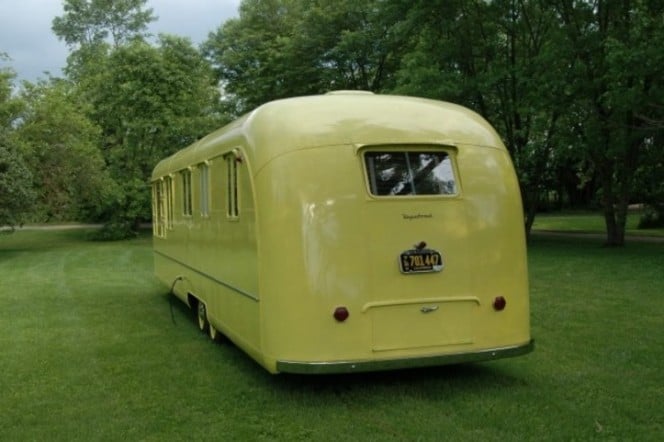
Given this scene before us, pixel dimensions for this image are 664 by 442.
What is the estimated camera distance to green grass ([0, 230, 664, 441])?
18.0 ft

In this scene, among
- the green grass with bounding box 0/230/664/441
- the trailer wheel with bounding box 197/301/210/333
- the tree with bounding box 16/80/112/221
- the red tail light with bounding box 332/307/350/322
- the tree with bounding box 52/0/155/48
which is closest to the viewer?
the green grass with bounding box 0/230/664/441

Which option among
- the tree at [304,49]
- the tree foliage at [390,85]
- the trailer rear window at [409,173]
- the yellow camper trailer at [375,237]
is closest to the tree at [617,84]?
the tree foliage at [390,85]

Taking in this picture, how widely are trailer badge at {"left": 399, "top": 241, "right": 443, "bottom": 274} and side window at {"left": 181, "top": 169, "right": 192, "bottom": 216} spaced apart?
14.2 ft

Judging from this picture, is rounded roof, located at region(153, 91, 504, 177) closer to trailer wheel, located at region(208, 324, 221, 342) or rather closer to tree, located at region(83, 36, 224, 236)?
trailer wheel, located at region(208, 324, 221, 342)

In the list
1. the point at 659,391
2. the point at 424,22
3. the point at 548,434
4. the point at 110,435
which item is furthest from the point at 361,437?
the point at 424,22

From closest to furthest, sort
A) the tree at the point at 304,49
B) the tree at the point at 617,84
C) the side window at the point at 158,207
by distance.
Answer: the side window at the point at 158,207
the tree at the point at 617,84
the tree at the point at 304,49

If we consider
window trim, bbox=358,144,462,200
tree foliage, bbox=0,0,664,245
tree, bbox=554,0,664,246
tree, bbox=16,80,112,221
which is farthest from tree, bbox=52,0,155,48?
window trim, bbox=358,144,462,200

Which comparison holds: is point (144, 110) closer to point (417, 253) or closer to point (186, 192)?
point (186, 192)

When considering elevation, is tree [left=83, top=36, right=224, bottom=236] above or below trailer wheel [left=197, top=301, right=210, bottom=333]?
above

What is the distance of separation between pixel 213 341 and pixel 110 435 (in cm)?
330

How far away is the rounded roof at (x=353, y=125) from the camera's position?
20.4ft

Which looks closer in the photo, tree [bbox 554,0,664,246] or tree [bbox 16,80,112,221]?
tree [bbox 554,0,664,246]

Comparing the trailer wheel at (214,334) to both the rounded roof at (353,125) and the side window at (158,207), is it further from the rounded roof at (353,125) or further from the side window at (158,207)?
the side window at (158,207)

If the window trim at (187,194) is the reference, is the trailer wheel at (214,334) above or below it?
below
